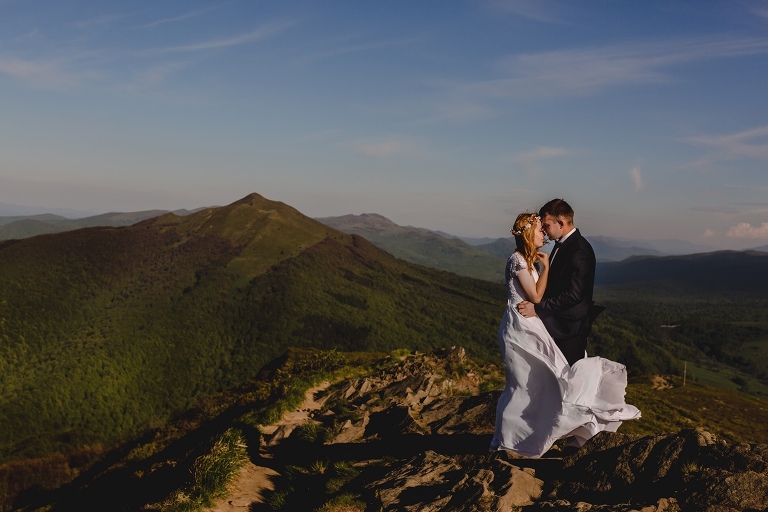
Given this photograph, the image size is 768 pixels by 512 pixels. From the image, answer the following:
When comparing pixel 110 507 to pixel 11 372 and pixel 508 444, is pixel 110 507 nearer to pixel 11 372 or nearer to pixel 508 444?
pixel 508 444

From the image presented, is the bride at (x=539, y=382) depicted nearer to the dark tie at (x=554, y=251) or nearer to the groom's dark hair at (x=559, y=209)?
the dark tie at (x=554, y=251)

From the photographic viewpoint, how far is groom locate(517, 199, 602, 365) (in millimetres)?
8703

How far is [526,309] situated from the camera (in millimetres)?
9016

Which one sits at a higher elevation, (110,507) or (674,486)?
(674,486)

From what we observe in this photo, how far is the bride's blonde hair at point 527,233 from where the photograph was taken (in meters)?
8.83

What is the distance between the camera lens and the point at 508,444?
31.1ft

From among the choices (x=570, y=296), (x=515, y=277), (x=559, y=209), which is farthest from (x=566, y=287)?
(x=559, y=209)

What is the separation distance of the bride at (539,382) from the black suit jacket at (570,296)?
20 cm

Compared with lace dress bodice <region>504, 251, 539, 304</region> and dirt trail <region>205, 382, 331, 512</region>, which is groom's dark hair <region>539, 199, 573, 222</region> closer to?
lace dress bodice <region>504, 251, 539, 304</region>

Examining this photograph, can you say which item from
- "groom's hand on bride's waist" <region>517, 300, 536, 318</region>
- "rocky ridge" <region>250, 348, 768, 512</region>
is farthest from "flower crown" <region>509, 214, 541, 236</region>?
"rocky ridge" <region>250, 348, 768, 512</region>

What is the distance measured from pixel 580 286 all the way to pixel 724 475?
3.38 meters

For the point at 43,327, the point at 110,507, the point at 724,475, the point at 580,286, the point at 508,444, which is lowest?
the point at 43,327

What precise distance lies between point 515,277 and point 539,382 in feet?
6.71

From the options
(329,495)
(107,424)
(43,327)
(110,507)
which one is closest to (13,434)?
(107,424)
